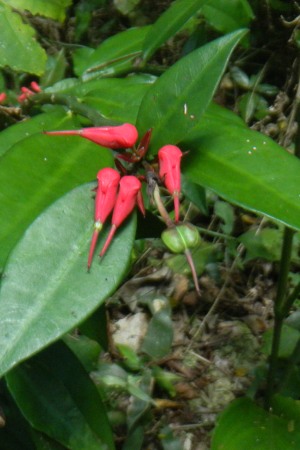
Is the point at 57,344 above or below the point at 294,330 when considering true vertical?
above

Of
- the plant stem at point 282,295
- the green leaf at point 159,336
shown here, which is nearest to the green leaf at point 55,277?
the plant stem at point 282,295

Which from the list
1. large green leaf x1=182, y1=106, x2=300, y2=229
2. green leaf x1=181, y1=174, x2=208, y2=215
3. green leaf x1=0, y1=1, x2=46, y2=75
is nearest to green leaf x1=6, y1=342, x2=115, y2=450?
green leaf x1=181, y1=174, x2=208, y2=215

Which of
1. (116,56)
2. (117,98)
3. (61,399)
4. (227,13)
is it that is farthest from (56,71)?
(61,399)

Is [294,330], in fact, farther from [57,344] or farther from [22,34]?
[22,34]

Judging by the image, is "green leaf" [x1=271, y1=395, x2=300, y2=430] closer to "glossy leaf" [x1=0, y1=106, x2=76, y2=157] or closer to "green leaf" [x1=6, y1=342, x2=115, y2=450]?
"green leaf" [x1=6, y1=342, x2=115, y2=450]

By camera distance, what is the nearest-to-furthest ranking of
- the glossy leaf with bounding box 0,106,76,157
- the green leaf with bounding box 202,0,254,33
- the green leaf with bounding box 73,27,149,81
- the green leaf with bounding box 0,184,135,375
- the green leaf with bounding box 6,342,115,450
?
the green leaf with bounding box 0,184,135,375 → the glossy leaf with bounding box 0,106,76,157 → the green leaf with bounding box 6,342,115,450 → the green leaf with bounding box 73,27,149,81 → the green leaf with bounding box 202,0,254,33

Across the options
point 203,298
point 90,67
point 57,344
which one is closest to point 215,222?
point 203,298

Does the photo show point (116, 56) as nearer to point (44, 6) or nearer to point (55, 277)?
point (44, 6)
